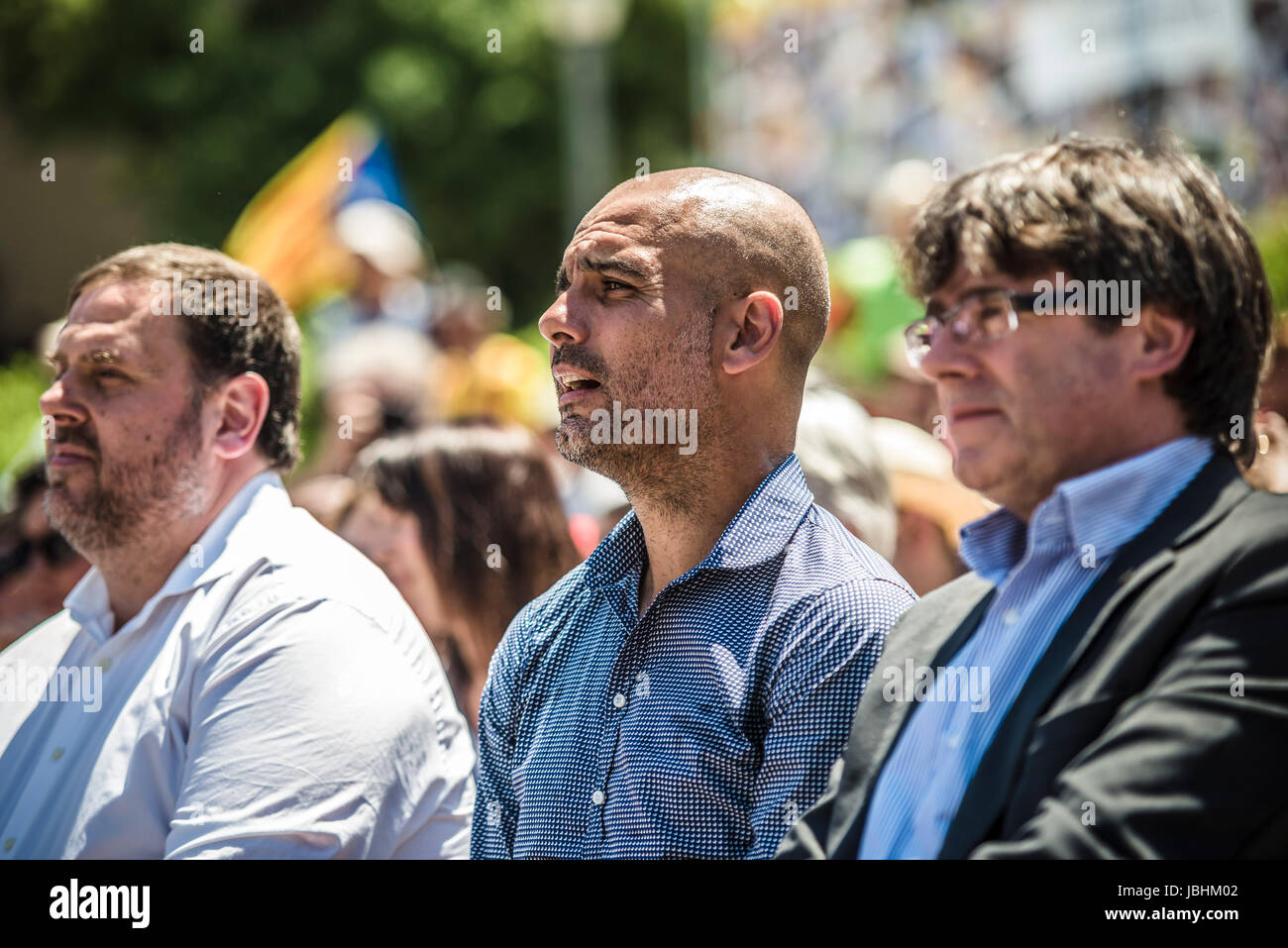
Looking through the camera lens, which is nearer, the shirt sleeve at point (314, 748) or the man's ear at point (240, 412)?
the shirt sleeve at point (314, 748)

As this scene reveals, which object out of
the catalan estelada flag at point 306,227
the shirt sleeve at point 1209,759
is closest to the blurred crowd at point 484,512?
the shirt sleeve at point 1209,759

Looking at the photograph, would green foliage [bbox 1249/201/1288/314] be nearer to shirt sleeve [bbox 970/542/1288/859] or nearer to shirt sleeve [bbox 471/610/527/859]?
shirt sleeve [bbox 471/610/527/859]

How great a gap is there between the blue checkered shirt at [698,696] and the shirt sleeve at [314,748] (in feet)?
0.49

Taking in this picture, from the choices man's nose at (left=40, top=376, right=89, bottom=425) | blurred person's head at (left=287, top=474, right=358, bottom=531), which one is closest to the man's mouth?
man's nose at (left=40, top=376, right=89, bottom=425)

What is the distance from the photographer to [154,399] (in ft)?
9.30

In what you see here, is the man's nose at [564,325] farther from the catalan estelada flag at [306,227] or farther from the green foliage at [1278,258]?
the catalan estelada flag at [306,227]

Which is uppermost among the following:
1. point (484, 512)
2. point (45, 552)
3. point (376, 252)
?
point (376, 252)

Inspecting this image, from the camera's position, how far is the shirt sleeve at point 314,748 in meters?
2.32

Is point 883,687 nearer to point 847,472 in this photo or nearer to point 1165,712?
point 1165,712

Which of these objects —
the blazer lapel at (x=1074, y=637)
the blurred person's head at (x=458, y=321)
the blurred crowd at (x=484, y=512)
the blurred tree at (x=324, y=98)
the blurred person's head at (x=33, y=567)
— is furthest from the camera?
the blurred tree at (x=324, y=98)

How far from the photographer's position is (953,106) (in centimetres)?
1019

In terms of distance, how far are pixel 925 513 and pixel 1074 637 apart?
86.5 inches

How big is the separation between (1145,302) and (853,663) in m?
0.68

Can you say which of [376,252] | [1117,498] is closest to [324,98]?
[376,252]
